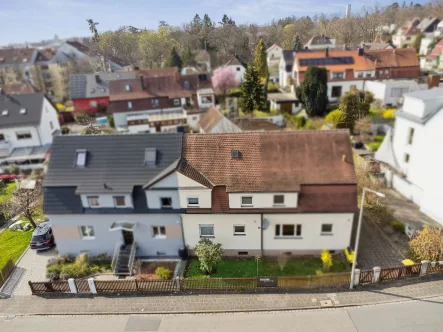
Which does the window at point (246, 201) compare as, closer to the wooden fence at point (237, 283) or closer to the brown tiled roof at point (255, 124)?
the wooden fence at point (237, 283)

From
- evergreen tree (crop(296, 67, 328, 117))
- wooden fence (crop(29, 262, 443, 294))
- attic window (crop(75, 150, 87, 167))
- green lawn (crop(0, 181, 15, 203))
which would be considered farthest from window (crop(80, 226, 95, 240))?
evergreen tree (crop(296, 67, 328, 117))

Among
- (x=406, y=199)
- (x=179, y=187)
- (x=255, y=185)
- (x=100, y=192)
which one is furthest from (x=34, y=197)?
(x=406, y=199)

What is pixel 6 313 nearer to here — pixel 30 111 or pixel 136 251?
pixel 136 251

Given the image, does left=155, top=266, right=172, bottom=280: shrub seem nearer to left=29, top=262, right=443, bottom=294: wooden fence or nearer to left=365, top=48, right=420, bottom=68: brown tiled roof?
left=29, top=262, right=443, bottom=294: wooden fence

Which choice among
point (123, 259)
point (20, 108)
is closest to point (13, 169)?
point (20, 108)

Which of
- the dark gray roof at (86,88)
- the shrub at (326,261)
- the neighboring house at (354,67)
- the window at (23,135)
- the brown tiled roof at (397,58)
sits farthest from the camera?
the dark gray roof at (86,88)

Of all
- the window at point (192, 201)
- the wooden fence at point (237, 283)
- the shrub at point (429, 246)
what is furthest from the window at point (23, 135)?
the shrub at point (429, 246)
